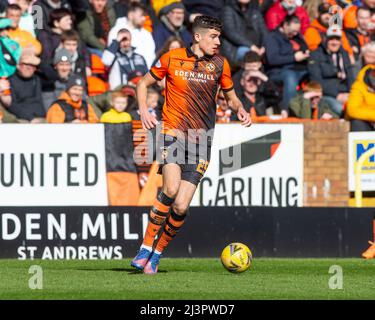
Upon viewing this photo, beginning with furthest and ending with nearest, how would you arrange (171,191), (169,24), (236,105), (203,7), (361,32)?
(361,32) → (203,7) → (169,24) → (236,105) → (171,191)

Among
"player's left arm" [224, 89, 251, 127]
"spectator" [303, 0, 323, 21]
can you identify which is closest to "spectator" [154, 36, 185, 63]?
"spectator" [303, 0, 323, 21]

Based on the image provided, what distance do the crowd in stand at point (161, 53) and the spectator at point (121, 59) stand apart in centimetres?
2

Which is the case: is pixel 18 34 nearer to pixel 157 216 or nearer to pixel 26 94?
pixel 26 94

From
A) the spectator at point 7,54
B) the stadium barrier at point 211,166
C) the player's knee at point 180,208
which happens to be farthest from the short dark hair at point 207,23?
the spectator at point 7,54

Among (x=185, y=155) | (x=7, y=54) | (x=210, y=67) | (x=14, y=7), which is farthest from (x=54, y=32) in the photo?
(x=185, y=155)

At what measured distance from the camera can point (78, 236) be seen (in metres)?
14.8

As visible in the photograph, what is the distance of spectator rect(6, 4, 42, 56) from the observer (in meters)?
17.1

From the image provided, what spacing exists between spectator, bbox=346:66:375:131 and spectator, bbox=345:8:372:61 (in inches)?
91.4

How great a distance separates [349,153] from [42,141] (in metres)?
4.29

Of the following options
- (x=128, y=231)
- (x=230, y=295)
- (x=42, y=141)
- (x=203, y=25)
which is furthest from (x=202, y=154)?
(x=42, y=141)

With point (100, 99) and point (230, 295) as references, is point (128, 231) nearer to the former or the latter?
point (100, 99)

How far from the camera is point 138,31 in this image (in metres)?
18.4

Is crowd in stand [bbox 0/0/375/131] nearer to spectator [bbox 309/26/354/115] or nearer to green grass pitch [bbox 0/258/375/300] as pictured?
spectator [bbox 309/26/354/115]

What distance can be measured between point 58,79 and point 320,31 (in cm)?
497
